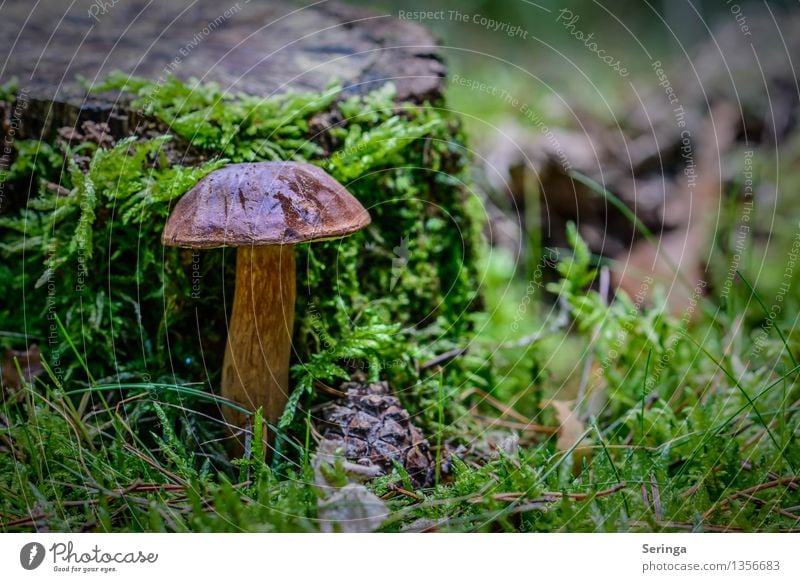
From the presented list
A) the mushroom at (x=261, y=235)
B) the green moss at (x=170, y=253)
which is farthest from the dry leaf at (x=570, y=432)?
the mushroom at (x=261, y=235)

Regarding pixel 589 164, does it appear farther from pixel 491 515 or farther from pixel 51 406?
pixel 51 406

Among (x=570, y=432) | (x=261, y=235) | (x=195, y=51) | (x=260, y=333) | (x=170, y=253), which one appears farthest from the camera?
(x=195, y=51)

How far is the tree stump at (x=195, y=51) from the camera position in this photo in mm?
1406

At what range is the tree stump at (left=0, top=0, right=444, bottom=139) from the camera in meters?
1.41

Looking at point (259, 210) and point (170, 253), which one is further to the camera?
point (170, 253)

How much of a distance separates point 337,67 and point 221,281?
0.67m

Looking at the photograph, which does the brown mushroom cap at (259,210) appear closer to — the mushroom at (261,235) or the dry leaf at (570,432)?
the mushroom at (261,235)

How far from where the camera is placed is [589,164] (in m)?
2.66

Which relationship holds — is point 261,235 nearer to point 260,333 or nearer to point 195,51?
point 260,333
